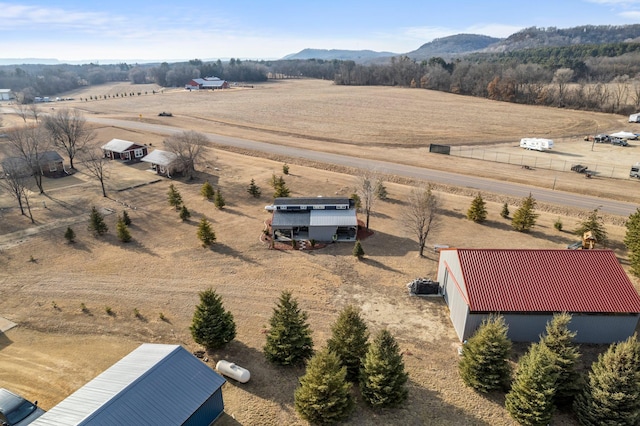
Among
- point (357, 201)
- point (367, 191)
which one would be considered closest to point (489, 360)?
point (367, 191)

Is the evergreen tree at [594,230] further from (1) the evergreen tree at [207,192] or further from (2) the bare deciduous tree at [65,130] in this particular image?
(2) the bare deciduous tree at [65,130]

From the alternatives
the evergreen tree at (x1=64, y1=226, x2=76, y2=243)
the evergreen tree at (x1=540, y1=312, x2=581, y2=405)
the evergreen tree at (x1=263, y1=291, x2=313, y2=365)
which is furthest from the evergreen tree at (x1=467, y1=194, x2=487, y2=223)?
the evergreen tree at (x1=64, y1=226, x2=76, y2=243)

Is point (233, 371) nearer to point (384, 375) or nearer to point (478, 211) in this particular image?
point (384, 375)

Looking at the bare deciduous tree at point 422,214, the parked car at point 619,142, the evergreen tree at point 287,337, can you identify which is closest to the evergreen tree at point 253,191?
the bare deciduous tree at point 422,214

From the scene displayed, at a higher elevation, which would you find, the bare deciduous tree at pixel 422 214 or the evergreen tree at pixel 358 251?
the bare deciduous tree at pixel 422 214

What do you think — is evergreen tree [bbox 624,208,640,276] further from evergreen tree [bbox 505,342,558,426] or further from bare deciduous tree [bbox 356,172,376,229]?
bare deciduous tree [bbox 356,172,376,229]

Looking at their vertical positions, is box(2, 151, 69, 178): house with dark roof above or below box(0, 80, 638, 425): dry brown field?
above
